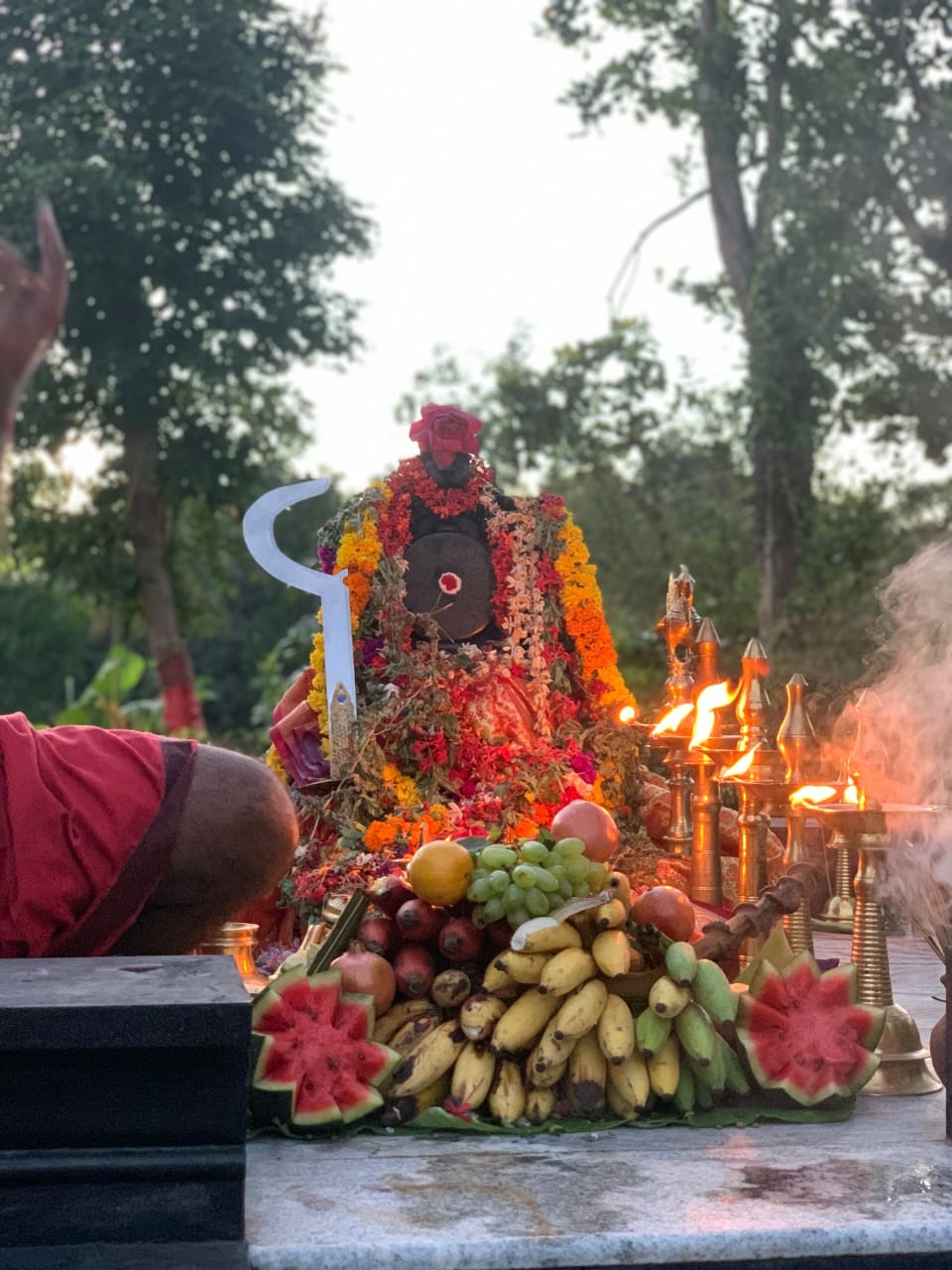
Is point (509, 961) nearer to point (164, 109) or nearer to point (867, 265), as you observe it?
point (867, 265)

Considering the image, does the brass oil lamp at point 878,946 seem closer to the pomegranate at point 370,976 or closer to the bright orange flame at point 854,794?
the bright orange flame at point 854,794

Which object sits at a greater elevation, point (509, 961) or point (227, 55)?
point (227, 55)

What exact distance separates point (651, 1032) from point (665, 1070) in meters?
0.09

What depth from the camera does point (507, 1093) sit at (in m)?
3.61

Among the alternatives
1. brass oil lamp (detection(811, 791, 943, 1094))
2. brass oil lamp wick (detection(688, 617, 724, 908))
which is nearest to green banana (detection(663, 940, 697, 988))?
brass oil lamp (detection(811, 791, 943, 1094))

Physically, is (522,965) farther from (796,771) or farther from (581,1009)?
(796,771)

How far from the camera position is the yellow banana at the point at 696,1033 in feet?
11.8

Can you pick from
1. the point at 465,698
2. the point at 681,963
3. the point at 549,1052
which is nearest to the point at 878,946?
the point at 681,963

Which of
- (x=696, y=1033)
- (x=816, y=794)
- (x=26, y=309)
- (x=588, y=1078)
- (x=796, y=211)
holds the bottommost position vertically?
(x=588, y=1078)

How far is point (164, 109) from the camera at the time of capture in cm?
2320

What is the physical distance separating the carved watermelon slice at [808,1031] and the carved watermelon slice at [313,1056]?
84 centimetres

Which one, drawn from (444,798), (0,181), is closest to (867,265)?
(0,181)

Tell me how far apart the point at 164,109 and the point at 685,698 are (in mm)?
19645

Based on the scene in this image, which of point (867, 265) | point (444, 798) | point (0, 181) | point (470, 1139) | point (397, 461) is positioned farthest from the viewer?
point (0, 181)
